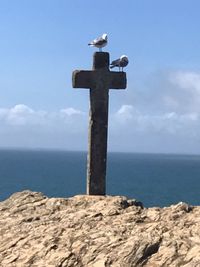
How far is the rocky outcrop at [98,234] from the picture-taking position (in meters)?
13.4

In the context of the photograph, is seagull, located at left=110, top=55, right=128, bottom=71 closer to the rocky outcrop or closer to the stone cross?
the stone cross

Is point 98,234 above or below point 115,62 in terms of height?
below

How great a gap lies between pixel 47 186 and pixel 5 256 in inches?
3863

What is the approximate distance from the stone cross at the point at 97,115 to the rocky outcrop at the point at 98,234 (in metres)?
0.84

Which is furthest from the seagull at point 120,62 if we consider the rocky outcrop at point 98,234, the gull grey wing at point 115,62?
the rocky outcrop at point 98,234

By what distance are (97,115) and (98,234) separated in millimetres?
4528

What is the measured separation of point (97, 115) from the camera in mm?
17906

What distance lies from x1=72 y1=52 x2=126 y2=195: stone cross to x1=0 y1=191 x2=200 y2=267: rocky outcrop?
837 mm

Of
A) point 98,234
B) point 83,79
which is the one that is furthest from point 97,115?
point 98,234

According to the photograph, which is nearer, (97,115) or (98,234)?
(98,234)

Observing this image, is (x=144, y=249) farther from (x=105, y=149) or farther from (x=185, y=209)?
(x=105, y=149)

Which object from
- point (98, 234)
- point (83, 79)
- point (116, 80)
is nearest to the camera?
point (98, 234)

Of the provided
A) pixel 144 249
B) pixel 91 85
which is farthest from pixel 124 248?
pixel 91 85

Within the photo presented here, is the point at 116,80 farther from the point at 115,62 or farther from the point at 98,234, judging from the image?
the point at 98,234
